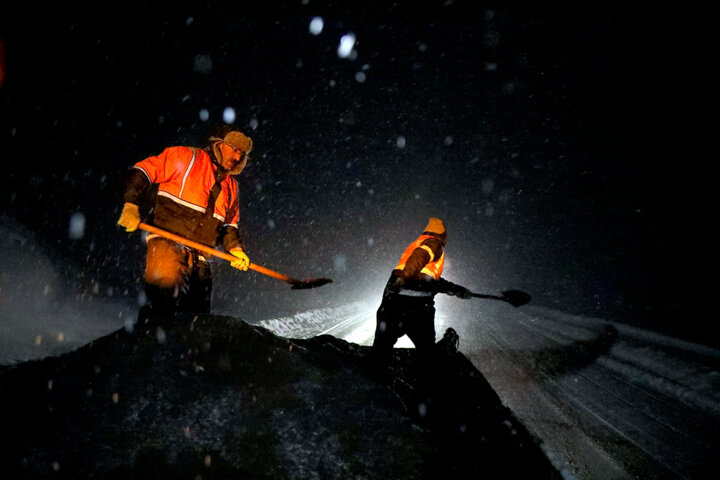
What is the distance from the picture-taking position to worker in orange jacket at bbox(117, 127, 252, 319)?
276cm

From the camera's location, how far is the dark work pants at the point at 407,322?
347 cm

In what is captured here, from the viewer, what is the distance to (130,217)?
266 centimetres

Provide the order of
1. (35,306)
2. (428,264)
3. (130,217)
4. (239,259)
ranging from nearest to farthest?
(130,217) < (239,259) < (428,264) < (35,306)

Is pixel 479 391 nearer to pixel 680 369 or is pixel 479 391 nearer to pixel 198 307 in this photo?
pixel 198 307

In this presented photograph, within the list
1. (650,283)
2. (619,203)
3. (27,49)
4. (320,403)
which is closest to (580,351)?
(320,403)

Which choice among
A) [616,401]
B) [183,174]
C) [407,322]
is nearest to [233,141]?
[183,174]

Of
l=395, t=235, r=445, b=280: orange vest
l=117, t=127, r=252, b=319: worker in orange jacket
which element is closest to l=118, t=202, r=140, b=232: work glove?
l=117, t=127, r=252, b=319: worker in orange jacket

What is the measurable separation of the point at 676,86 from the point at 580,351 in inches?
1123

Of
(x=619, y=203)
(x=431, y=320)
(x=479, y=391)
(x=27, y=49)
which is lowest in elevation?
(x=479, y=391)

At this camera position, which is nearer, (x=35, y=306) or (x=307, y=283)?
(x=307, y=283)

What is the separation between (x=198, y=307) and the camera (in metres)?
3.12

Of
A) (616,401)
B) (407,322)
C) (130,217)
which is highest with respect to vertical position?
(130,217)

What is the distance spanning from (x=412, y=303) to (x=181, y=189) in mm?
2656

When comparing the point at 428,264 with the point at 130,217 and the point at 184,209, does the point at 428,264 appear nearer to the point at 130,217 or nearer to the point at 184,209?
the point at 184,209
